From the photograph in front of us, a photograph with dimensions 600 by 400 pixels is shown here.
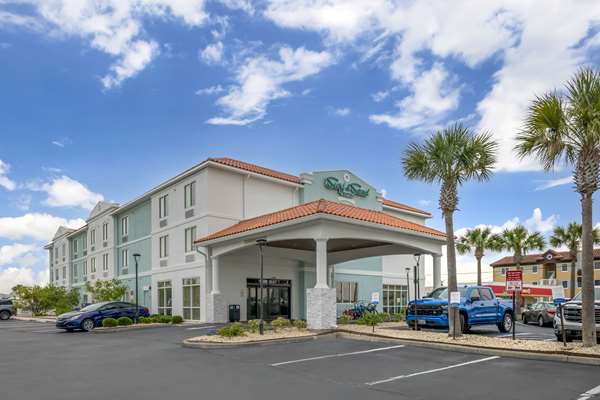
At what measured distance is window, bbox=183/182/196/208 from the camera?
3116cm

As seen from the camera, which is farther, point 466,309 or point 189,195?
point 189,195

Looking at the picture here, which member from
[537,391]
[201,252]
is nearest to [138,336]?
[201,252]

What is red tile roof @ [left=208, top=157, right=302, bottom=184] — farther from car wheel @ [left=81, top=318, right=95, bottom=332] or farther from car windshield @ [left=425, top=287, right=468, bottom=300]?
car windshield @ [left=425, top=287, right=468, bottom=300]

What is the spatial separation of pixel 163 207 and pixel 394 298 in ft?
58.1

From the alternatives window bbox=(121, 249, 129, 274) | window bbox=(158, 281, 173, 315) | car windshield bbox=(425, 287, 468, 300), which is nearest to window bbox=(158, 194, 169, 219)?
window bbox=(158, 281, 173, 315)

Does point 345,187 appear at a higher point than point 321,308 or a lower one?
higher

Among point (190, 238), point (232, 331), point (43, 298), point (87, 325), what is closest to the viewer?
point (232, 331)

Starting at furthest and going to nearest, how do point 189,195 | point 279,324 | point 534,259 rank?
point 534,259
point 189,195
point 279,324

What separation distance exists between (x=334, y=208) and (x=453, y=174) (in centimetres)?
559

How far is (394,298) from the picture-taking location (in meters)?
40.9

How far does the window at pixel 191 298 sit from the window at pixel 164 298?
2040 mm

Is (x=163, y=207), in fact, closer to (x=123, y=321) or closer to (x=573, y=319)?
(x=123, y=321)

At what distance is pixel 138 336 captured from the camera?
22016 mm

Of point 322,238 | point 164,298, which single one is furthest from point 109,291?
point 322,238
